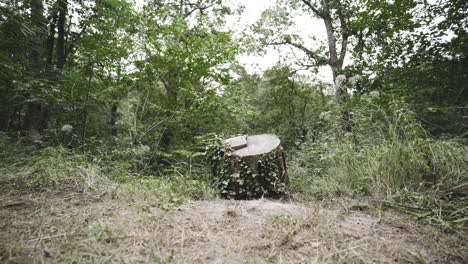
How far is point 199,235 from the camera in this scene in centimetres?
131

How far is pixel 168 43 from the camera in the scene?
4.70 metres

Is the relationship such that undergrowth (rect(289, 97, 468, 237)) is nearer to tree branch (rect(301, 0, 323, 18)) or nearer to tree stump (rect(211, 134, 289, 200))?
tree stump (rect(211, 134, 289, 200))

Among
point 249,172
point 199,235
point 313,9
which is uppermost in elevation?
point 313,9

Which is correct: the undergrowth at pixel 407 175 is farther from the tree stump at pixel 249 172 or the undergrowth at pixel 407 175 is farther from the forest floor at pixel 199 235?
the tree stump at pixel 249 172

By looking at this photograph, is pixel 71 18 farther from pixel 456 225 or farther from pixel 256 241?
pixel 456 225

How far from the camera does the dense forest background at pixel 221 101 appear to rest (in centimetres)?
224

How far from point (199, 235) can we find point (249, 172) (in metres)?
1.32

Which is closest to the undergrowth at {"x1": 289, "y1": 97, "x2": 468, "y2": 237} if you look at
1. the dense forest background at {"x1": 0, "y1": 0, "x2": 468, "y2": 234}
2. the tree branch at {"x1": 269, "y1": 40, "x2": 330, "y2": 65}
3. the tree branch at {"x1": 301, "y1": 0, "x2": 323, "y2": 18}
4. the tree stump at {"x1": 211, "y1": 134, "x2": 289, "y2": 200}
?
the dense forest background at {"x1": 0, "y1": 0, "x2": 468, "y2": 234}

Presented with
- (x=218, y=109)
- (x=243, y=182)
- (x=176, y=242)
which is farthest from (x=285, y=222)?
(x=218, y=109)

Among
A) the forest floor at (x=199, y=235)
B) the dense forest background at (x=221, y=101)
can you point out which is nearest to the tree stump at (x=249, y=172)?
the dense forest background at (x=221, y=101)

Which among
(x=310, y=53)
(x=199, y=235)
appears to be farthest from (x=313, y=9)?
(x=199, y=235)

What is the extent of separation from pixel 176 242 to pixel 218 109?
371 cm

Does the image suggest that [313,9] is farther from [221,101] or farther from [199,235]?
[199,235]

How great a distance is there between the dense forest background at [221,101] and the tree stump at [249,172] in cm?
25
